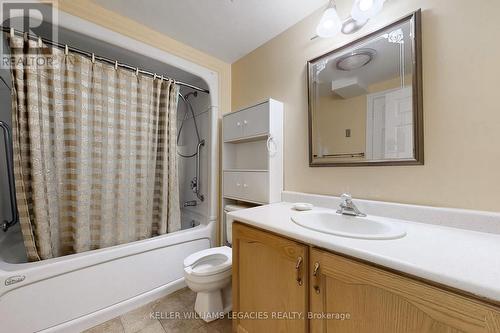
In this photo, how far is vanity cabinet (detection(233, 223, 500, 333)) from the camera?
544 millimetres

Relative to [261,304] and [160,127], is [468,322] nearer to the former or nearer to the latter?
[261,304]

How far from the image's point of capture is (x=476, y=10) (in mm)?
914

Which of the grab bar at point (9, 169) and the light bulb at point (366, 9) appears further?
the grab bar at point (9, 169)

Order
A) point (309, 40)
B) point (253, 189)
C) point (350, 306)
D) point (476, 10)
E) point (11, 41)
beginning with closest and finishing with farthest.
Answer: point (350, 306)
point (476, 10)
point (11, 41)
point (309, 40)
point (253, 189)

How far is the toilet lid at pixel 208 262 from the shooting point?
1.33 meters

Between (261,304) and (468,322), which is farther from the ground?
(468,322)

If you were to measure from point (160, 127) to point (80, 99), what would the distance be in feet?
1.94

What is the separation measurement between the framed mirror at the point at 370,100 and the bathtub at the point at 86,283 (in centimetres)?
150

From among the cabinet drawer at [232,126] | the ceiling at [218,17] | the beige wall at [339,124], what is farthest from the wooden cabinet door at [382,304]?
the ceiling at [218,17]

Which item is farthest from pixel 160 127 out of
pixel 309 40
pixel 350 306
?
pixel 350 306

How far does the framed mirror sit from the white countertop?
0.40 m

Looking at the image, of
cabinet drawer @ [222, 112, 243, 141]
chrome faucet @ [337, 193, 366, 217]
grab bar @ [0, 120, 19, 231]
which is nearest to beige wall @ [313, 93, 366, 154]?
chrome faucet @ [337, 193, 366, 217]

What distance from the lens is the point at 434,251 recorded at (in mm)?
692

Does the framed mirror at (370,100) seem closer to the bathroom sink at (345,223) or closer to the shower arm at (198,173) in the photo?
the bathroom sink at (345,223)
